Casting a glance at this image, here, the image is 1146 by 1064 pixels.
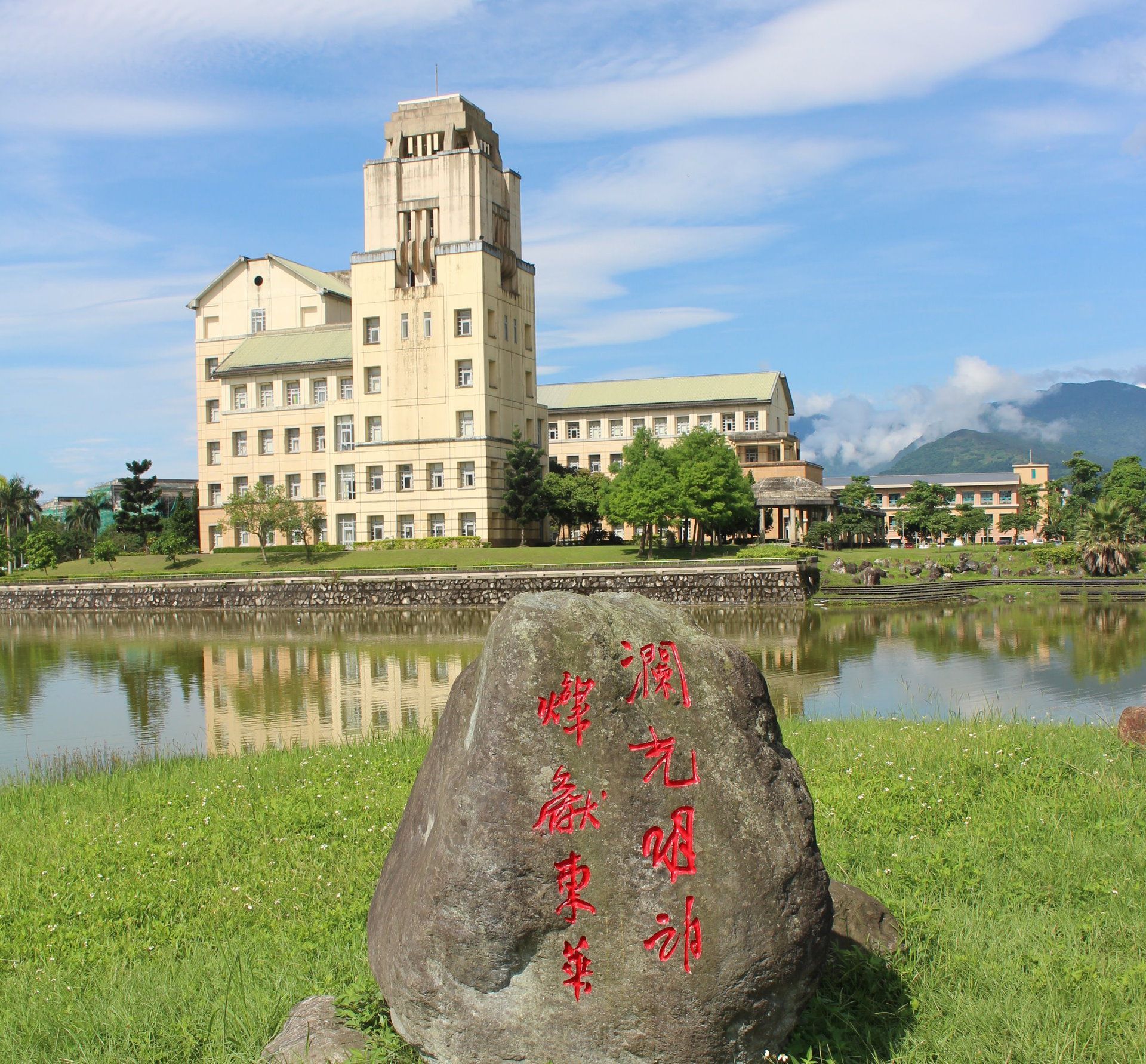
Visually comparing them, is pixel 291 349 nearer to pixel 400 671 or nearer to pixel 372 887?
pixel 400 671

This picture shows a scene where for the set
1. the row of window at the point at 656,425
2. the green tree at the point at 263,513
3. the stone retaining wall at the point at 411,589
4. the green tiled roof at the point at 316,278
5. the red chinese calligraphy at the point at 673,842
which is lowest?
the stone retaining wall at the point at 411,589

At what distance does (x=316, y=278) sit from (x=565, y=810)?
72.6 m

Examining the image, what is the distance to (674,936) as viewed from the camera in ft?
14.1

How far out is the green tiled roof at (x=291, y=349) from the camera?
64.6 meters

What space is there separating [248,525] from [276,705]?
3893cm

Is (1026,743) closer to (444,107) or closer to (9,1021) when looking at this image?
(9,1021)

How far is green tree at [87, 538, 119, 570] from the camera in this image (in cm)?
5762

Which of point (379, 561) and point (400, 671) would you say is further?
point (379, 561)

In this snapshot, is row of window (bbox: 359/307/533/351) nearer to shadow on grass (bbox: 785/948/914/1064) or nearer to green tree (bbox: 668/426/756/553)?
green tree (bbox: 668/426/756/553)

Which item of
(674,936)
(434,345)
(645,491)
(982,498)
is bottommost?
(674,936)

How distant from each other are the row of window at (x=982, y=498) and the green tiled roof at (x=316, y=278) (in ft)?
168

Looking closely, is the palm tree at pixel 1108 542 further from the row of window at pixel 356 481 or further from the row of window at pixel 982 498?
the row of window at pixel 982 498

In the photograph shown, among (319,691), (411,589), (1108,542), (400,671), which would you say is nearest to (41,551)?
(411,589)

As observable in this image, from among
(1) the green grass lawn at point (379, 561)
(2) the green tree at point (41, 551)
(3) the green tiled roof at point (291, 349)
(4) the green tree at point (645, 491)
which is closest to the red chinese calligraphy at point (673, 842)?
(1) the green grass lawn at point (379, 561)
